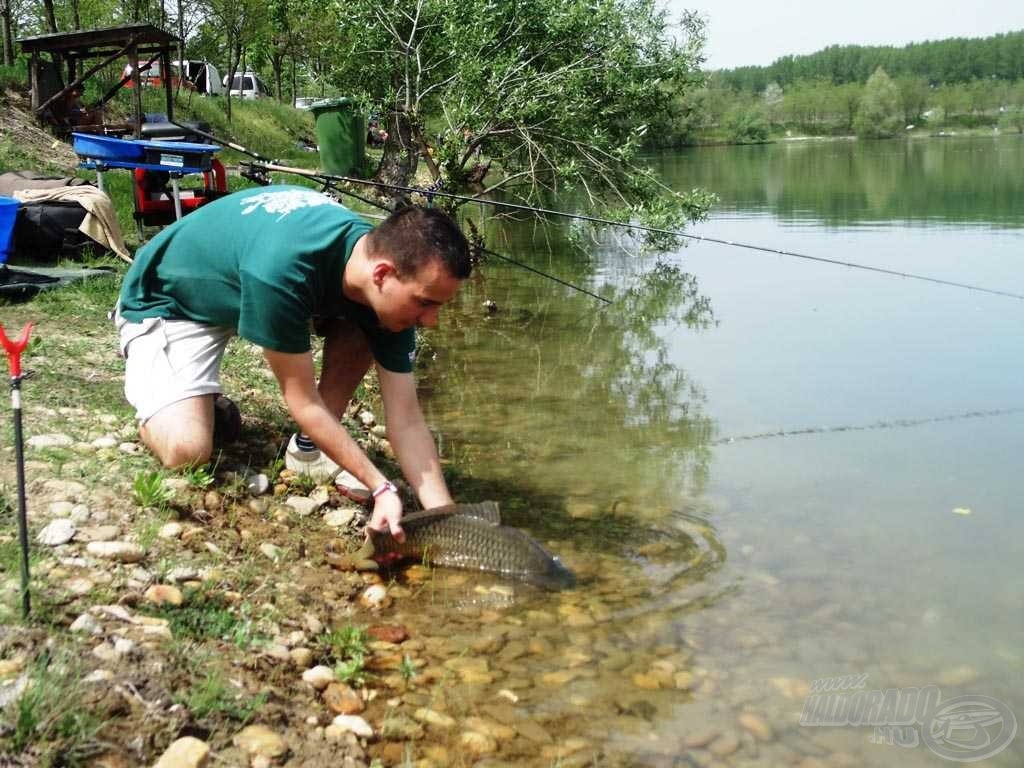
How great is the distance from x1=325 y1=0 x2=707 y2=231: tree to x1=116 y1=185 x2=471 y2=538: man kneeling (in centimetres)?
844

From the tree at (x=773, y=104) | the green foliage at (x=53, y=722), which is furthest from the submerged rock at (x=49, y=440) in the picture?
the tree at (x=773, y=104)

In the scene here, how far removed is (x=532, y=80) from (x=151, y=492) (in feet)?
32.7

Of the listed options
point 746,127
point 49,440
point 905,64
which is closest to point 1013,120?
point 746,127

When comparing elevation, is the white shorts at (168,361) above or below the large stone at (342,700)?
above

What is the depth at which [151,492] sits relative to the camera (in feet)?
12.1

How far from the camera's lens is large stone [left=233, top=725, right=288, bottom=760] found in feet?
8.21

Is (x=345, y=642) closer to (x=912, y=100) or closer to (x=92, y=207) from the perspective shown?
(x=92, y=207)

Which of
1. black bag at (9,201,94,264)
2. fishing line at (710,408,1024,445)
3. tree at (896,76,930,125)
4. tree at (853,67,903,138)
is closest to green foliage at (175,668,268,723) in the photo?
fishing line at (710,408,1024,445)

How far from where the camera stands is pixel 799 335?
975cm

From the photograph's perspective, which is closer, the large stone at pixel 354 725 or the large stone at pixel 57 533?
the large stone at pixel 354 725

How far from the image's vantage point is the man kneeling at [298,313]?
11.4 ft

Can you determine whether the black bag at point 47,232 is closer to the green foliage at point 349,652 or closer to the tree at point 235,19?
the green foliage at point 349,652

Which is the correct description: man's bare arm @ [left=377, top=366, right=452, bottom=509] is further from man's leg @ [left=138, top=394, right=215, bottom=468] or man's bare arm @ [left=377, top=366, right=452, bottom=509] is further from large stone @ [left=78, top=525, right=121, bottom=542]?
large stone @ [left=78, top=525, right=121, bottom=542]

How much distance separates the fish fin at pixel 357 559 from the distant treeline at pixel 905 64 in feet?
501
